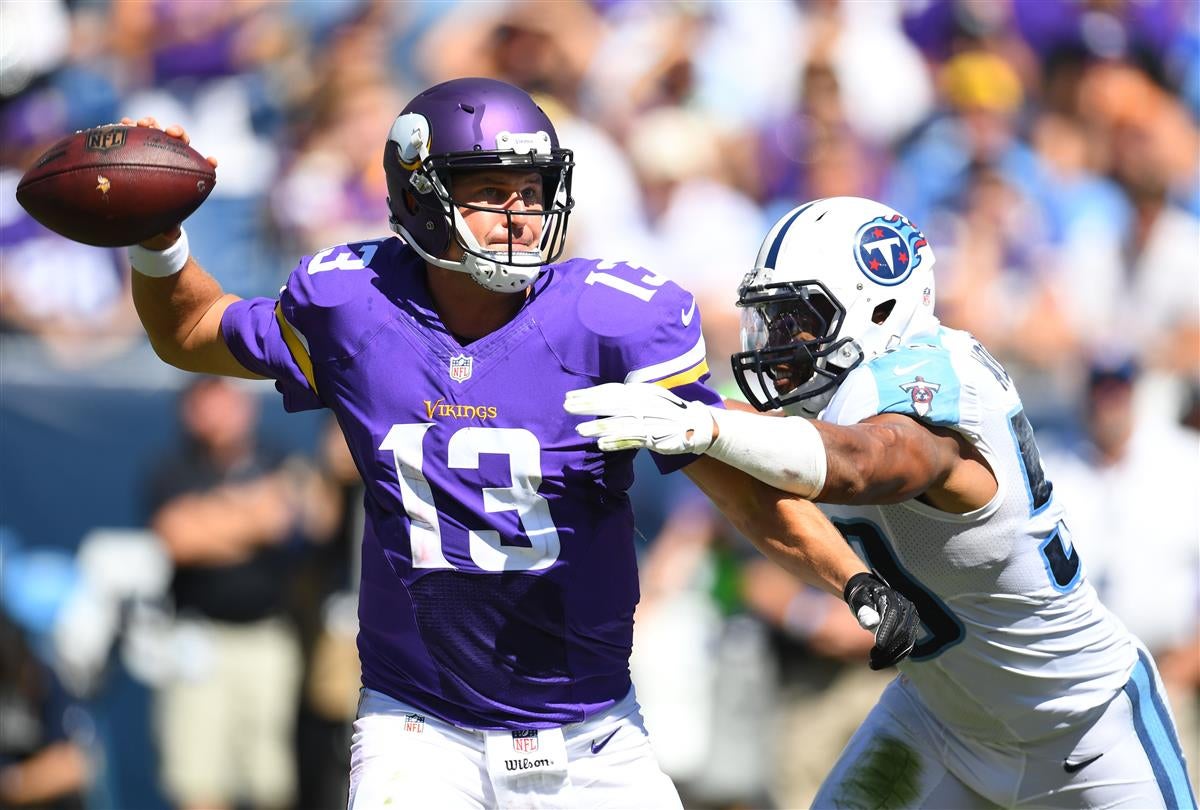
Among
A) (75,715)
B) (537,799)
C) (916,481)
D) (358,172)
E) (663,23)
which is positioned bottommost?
(75,715)

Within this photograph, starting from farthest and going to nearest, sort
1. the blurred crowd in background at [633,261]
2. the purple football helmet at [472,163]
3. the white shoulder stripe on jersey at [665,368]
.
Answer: the blurred crowd in background at [633,261], the purple football helmet at [472,163], the white shoulder stripe on jersey at [665,368]

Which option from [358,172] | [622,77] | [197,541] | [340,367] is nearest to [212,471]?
[197,541]

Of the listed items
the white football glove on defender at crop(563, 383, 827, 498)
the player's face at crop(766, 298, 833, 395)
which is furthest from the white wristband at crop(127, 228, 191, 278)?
the player's face at crop(766, 298, 833, 395)

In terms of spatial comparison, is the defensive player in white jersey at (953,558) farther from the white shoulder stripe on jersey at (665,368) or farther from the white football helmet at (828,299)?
the white shoulder stripe on jersey at (665,368)

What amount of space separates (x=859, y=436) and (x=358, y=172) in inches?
187

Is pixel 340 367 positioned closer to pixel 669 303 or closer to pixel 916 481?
pixel 669 303

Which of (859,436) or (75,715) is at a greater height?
(859,436)

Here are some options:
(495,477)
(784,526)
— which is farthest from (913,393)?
(495,477)

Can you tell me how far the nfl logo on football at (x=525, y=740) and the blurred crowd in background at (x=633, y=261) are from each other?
10.1 feet

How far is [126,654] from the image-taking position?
6.86 metres

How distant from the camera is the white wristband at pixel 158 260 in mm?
3686

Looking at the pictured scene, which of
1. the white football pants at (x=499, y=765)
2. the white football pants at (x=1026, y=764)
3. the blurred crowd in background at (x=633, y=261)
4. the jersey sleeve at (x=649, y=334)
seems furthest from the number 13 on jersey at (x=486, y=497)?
the blurred crowd in background at (x=633, y=261)

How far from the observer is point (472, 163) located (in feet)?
11.3

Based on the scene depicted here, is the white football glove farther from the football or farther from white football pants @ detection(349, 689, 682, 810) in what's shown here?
the football
